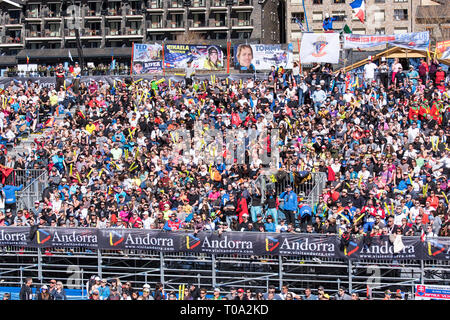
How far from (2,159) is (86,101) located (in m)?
5.51

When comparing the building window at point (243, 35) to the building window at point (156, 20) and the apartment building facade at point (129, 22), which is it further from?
the building window at point (156, 20)

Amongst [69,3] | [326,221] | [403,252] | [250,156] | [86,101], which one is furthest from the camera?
[69,3]

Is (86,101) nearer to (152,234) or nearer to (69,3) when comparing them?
(152,234)

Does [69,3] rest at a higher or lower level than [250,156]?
higher

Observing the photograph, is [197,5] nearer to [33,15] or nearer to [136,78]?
[33,15]

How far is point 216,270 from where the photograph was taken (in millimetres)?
16953

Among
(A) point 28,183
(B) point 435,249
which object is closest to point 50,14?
(A) point 28,183

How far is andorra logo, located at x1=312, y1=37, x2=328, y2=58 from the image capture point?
27.7 m

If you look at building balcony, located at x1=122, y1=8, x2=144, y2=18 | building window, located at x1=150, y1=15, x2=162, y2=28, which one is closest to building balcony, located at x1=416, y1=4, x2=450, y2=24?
building window, located at x1=150, y1=15, x2=162, y2=28

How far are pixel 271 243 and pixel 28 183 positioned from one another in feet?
31.5

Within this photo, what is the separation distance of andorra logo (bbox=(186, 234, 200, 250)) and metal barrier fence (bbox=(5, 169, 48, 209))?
6956 mm
